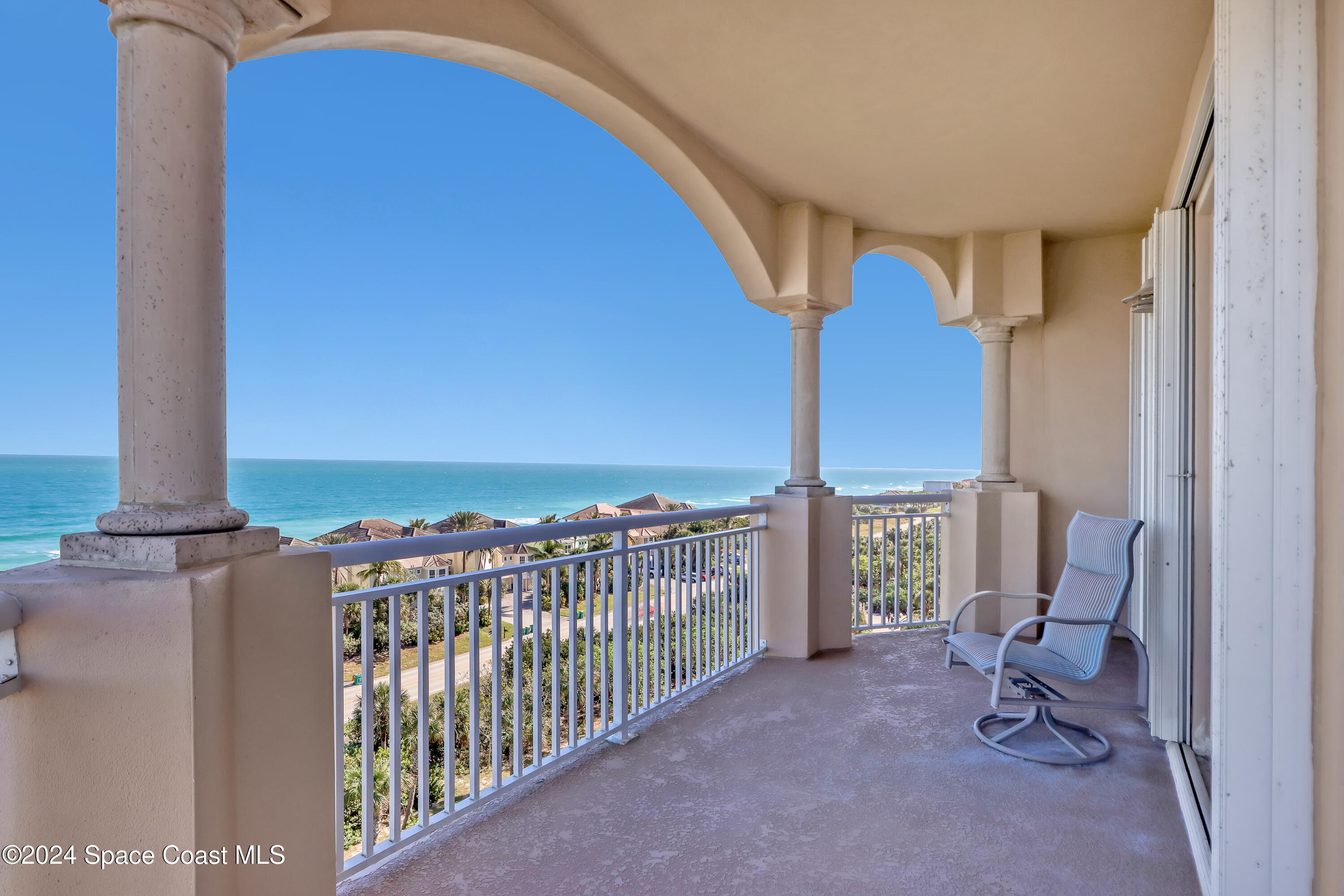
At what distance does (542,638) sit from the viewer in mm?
2463

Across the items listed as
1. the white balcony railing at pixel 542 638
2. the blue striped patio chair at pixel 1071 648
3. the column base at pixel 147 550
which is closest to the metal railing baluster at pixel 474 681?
the white balcony railing at pixel 542 638

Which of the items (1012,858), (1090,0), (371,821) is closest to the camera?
(371,821)

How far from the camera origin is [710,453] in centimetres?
4100

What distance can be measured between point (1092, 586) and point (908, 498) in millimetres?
1474

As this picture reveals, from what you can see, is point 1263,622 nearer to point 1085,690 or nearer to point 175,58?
point 175,58

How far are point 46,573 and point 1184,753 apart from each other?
134 inches

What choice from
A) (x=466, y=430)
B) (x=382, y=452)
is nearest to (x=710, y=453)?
(x=466, y=430)

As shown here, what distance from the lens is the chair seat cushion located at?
275 cm

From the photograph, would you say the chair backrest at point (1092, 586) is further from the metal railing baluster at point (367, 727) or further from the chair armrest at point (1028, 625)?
the metal railing baluster at point (367, 727)

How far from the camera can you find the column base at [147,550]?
4.02 ft

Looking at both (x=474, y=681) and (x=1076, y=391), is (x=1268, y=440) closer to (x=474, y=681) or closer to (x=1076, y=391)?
(x=474, y=681)

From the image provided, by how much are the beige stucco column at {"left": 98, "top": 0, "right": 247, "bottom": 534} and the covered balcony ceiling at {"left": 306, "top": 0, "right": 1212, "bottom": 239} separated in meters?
0.55

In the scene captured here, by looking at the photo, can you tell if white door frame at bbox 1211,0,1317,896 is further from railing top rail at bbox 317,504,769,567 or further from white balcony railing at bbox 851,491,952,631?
white balcony railing at bbox 851,491,952,631

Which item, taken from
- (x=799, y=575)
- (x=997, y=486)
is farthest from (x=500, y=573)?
(x=997, y=486)
